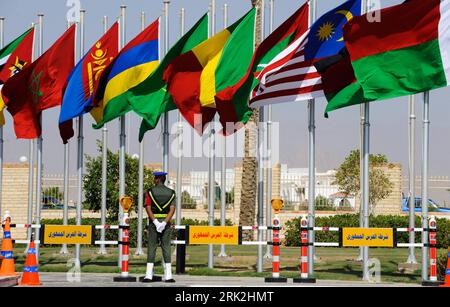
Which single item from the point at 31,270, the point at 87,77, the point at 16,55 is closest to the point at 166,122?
the point at 87,77

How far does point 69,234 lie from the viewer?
75.0 ft

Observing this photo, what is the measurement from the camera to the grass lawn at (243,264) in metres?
22.3

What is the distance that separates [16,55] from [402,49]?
449 inches

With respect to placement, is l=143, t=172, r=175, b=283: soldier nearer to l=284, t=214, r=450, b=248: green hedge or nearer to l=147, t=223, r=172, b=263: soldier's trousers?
l=147, t=223, r=172, b=263: soldier's trousers

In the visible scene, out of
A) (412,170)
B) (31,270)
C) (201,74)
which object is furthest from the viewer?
(412,170)

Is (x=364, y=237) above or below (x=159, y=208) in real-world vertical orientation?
below

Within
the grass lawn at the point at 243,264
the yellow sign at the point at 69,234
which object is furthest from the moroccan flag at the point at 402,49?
the yellow sign at the point at 69,234

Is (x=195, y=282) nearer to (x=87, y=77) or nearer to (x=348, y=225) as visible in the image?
(x=87, y=77)

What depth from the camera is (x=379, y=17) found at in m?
20.9

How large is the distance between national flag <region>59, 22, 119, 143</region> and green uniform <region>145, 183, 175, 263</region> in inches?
277

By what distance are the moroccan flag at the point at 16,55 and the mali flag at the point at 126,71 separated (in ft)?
10.7

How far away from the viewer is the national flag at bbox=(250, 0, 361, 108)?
70.4 ft

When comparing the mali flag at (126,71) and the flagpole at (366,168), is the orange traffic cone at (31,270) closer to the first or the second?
the flagpole at (366,168)

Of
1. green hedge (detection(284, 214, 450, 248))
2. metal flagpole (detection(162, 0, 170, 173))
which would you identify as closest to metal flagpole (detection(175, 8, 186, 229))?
metal flagpole (detection(162, 0, 170, 173))
